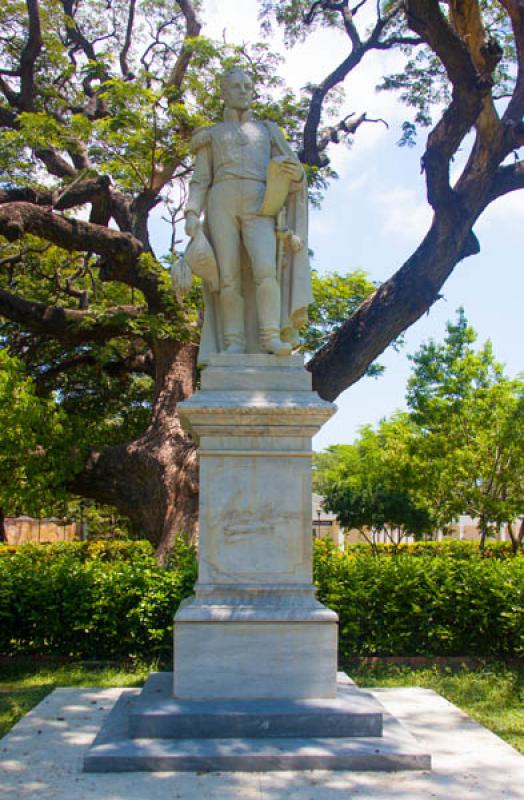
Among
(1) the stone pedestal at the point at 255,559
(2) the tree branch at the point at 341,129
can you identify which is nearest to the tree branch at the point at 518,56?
(2) the tree branch at the point at 341,129

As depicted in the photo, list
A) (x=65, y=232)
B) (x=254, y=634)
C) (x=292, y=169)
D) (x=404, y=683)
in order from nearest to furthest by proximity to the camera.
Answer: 1. (x=254, y=634)
2. (x=292, y=169)
3. (x=404, y=683)
4. (x=65, y=232)

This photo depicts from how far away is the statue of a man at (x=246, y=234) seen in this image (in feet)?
20.5

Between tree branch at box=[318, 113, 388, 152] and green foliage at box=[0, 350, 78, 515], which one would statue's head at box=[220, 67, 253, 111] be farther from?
tree branch at box=[318, 113, 388, 152]

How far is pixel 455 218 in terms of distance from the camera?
11938 mm

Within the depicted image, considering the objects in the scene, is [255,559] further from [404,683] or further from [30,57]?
[30,57]

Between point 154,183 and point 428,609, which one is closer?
point 428,609

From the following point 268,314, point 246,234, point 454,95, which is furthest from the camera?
point 454,95

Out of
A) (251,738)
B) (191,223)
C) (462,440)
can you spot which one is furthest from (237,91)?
(462,440)

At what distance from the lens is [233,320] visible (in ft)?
20.8

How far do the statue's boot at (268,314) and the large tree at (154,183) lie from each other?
5918 mm

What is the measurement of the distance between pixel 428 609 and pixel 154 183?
9.50 m

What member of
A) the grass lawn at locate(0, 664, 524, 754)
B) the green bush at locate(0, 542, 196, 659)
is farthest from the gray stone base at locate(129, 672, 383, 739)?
the green bush at locate(0, 542, 196, 659)

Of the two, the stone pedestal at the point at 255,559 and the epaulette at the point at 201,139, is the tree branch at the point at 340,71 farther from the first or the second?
the stone pedestal at the point at 255,559

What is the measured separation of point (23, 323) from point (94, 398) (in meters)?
4.94
